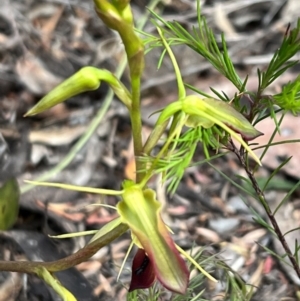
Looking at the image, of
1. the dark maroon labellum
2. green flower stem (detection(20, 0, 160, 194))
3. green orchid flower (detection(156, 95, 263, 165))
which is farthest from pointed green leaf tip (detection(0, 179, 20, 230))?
green orchid flower (detection(156, 95, 263, 165))

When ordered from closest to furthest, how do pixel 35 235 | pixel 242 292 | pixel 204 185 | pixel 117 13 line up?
pixel 117 13 → pixel 242 292 → pixel 35 235 → pixel 204 185

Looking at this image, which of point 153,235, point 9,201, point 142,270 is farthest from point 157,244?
point 9,201

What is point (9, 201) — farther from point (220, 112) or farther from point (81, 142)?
point (220, 112)

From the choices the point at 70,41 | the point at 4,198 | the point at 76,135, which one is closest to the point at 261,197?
the point at 4,198

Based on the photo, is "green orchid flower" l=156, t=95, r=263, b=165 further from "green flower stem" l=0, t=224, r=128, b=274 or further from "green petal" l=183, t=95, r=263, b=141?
"green flower stem" l=0, t=224, r=128, b=274

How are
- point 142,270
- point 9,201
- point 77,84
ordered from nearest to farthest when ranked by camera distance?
point 77,84
point 142,270
point 9,201

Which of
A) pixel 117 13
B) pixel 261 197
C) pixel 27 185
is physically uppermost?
pixel 27 185

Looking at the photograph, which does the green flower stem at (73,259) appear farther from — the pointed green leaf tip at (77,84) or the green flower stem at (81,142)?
the green flower stem at (81,142)

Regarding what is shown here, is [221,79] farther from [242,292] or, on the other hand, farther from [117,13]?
[117,13]
